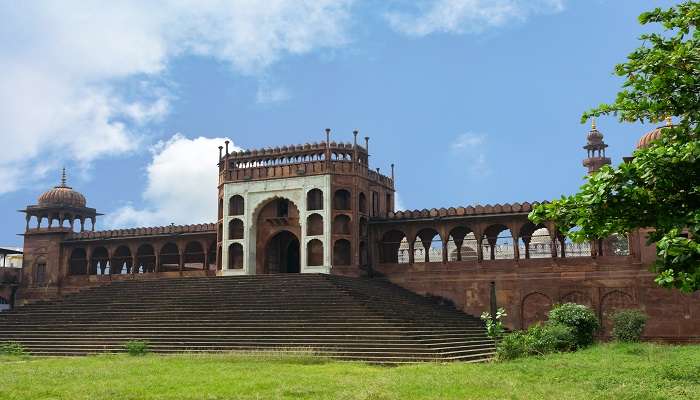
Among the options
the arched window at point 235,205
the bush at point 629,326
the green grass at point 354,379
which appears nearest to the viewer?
the green grass at point 354,379

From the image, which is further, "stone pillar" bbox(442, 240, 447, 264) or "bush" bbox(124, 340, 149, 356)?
"stone pillar" bbox(442, 240, 447, 264)

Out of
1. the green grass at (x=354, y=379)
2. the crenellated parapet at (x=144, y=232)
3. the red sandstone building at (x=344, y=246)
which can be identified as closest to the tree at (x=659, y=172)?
the green grass at (x=354, y=379)

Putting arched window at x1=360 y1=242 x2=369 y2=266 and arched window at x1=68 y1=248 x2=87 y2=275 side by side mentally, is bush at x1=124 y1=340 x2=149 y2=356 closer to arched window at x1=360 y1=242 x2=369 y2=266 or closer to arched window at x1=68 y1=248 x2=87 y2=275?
arched window at x1=360 y1=242 x2=369 y2=266

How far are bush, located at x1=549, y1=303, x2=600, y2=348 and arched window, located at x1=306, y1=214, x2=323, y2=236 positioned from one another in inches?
561

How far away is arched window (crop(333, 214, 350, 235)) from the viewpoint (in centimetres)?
3503

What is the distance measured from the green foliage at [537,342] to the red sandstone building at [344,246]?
7.80 metres

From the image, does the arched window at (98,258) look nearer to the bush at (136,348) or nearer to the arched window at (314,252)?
the arched window at (314,252)

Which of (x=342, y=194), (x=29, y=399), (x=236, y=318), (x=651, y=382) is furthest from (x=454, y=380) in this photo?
(x=342, y=194)

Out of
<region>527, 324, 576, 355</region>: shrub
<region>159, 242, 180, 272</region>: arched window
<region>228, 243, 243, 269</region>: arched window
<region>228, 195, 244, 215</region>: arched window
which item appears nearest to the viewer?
<region>527, 324, 576, 355</region>: shrub

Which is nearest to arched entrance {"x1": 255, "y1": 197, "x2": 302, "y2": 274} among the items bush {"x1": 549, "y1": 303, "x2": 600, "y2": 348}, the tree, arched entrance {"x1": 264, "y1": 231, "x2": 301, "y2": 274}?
arched entrance {"x1": 264, "y1": 231, "x2": 301, "y2": 274}

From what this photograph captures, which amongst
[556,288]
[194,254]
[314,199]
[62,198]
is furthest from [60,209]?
[556,288]

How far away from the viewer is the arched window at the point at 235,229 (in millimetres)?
36562

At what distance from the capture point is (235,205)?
121 ft

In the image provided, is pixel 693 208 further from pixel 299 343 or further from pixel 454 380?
pixel 299 343
